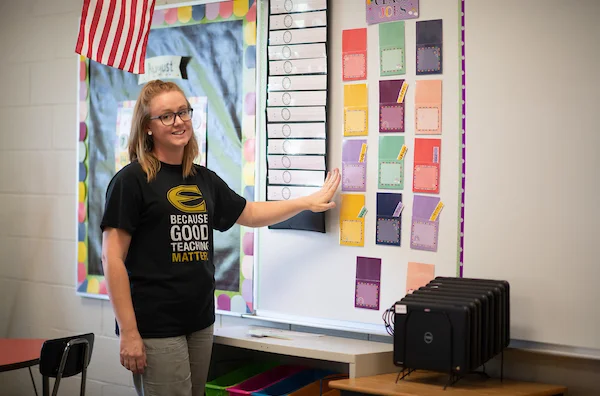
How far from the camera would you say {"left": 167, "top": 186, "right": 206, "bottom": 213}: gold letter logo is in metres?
2.68

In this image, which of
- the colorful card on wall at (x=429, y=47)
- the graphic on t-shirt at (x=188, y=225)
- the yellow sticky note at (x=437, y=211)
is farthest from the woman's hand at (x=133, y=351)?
the colorful card on wall at (x=429, y=47)

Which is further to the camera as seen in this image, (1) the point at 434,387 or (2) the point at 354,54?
(2) the point at 354,54

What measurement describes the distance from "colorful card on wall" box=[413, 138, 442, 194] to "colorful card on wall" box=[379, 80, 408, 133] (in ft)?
0.38

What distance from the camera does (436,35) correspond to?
9.46ft

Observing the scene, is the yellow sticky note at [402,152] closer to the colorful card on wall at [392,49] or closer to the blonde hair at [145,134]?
the colorful card on wall at [392,49]

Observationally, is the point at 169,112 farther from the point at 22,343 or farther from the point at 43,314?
the point at 43,314

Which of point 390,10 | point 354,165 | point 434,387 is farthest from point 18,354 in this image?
point 390,10

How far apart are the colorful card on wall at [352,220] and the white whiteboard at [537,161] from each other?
1.44 ft

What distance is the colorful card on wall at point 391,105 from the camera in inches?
117

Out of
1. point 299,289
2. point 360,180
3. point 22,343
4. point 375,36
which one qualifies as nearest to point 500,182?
→ point 360,180

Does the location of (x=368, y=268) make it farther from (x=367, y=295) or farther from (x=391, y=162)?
(x=391, y=162)

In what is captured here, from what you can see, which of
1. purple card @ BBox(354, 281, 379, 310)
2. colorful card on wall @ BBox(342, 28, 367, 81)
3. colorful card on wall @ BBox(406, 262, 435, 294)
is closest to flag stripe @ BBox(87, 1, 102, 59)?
colorful card on wall @ BBox(342, 28, 367, 81)

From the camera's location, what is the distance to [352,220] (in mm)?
3080

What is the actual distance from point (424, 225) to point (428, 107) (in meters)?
0.45
